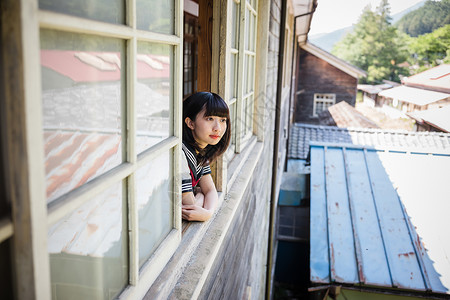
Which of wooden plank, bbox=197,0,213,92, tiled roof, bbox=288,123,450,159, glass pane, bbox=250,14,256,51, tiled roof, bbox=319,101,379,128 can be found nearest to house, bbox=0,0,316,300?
wooden plank, bbox=197,0,213,92

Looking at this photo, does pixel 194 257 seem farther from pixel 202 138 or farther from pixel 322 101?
pixel 322 101

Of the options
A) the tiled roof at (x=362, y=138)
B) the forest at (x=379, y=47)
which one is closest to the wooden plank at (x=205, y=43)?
the tiled roof at (x=362, y=138)

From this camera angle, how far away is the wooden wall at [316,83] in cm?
1802

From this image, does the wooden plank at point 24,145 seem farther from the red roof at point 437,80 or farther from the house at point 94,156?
the red roof at point 437,80

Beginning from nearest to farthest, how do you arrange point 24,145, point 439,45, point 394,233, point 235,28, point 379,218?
point 24,145, point 235,28, point 394,233, point 379,218, point 439,45

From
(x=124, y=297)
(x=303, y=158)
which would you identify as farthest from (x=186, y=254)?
(x=303, y=158)

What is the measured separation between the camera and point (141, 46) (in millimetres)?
996

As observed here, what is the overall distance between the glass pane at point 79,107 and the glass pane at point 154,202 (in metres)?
0.20

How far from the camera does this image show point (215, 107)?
6.11 ft

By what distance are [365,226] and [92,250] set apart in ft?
17.2

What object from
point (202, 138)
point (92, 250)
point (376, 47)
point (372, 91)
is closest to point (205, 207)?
point (202, 138)

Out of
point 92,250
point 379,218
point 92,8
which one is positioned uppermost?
point 92,8

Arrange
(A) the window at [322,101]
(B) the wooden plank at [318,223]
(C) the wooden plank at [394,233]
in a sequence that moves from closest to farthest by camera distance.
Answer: (C) the wooden plank at [394,233], (B) the wooden plank at [318,223], (A) the window at [322,101]

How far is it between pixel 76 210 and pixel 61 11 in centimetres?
39
